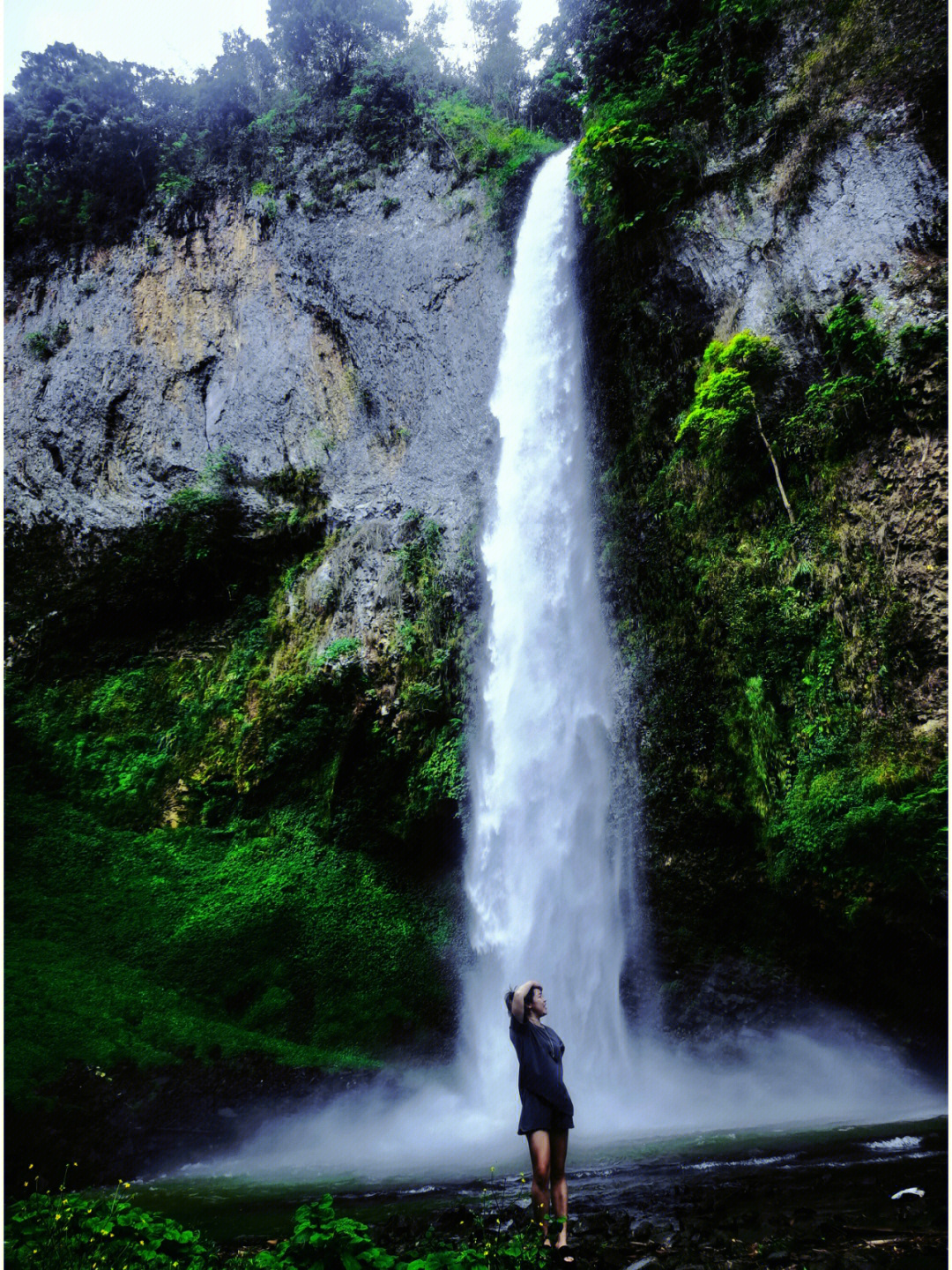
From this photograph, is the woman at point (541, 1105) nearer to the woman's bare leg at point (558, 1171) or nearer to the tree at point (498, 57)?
the woman's bare leg at point (558, 1171)

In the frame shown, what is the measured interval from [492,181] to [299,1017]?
486 inches

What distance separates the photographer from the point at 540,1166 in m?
3.65

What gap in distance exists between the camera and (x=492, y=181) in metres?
11.5

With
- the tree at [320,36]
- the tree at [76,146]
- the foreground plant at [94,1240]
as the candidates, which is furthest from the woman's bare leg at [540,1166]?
the tree at [320,36]

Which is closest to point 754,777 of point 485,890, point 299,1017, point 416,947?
point 485,890

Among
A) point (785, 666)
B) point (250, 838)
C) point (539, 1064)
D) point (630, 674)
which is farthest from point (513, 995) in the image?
point (250, 838)

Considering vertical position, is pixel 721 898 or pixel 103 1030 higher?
pixel 721 898

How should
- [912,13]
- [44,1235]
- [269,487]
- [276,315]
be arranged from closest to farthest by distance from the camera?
1. [44,1235]
2. [912,13]
3. [269,487]
4. [276,315]

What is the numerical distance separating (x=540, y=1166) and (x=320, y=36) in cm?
1744

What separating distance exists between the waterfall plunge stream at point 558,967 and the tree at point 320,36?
9.58 meters

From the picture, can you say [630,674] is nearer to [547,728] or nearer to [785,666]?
[547,728]

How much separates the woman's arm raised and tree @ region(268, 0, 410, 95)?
15.5 metres

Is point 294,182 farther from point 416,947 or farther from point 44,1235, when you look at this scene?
point 44,1235

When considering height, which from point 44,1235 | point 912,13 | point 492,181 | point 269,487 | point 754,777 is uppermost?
point 492,181
